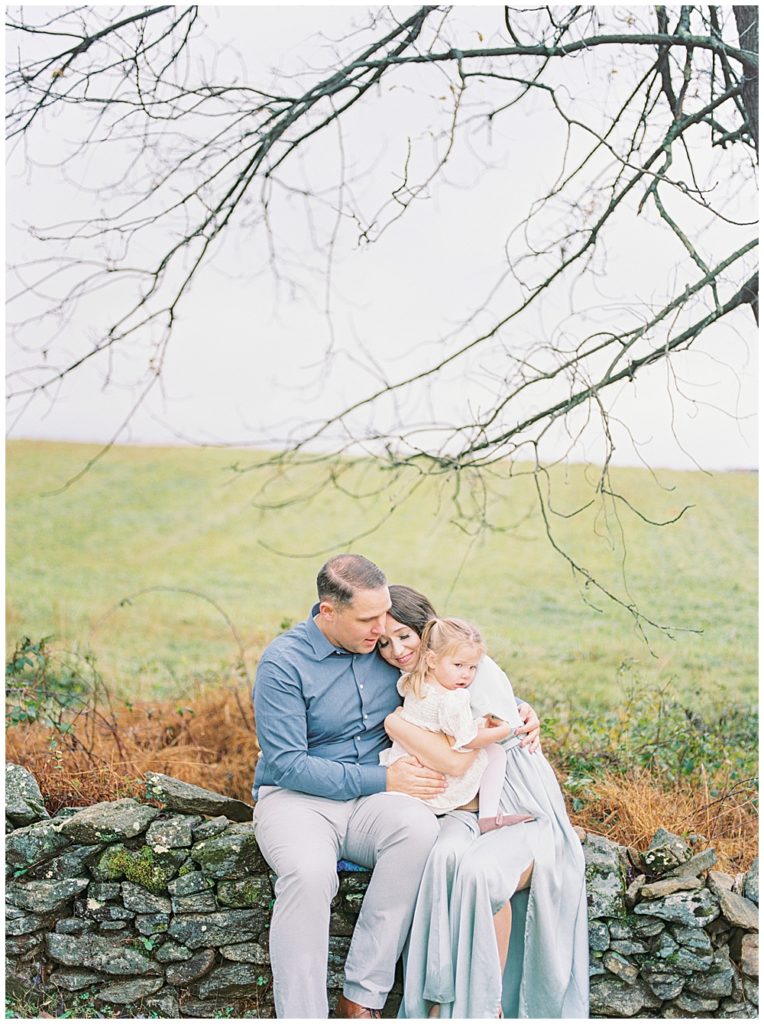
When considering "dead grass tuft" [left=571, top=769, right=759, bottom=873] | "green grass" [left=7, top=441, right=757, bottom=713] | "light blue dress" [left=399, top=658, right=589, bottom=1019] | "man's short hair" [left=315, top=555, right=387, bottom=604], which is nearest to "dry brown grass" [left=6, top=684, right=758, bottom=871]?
"dead grass tuft" [left=571, top=769, right=759, bottom=873]

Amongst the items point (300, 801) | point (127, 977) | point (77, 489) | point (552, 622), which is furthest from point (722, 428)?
point (77, 489)

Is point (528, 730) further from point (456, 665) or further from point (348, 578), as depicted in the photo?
point (348, 578)

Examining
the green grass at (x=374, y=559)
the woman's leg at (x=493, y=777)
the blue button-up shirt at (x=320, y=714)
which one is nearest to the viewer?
the blue button-up shirt at (x=320, y=714)

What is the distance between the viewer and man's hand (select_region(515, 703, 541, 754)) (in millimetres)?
3207

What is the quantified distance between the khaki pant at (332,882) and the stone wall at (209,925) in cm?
36

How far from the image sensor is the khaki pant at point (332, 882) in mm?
2820

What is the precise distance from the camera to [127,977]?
3375mm

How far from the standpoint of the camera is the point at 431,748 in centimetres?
309

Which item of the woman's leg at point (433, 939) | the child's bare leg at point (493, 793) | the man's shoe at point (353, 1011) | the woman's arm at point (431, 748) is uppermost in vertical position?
the woman's arm at point (431, 748)

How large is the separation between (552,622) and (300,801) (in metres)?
6.33

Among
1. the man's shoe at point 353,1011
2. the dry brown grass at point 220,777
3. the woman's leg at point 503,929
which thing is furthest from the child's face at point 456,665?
the dry brown grass at point 220,777

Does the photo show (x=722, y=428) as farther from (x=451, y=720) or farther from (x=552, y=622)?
(x=451, y=720)

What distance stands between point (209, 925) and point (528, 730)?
1234 millimetres

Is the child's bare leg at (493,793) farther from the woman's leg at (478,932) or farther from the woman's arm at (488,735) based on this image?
the woman's leg at (478,932)
